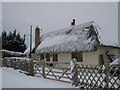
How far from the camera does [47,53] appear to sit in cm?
2570

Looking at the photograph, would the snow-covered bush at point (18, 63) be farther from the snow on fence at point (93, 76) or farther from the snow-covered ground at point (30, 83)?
the snow-covered ground at point (30, 83)

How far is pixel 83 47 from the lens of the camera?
774 inches

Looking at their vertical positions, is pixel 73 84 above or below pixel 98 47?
below

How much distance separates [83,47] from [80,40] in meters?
1.84

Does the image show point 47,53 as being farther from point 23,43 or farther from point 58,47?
point 23,43

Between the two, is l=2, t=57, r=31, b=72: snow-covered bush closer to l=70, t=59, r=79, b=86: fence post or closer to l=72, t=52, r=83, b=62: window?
l=70, t=59, r=79, b=86: fence post

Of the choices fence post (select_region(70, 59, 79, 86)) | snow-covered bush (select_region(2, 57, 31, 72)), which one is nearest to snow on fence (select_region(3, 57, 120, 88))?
fence post (select_region(70, 59, 79, 86))

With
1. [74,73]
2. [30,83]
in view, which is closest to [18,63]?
[30,83]

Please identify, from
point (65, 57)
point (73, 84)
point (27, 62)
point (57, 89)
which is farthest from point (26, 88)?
point (65, 57)

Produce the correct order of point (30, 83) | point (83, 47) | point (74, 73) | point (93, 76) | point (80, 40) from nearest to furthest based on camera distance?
1. point (93, 76)
2. point (74, 73)
3. point (30, 83)
4. point (83, 47)
5. point (80, 40)

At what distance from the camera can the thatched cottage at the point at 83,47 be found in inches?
755

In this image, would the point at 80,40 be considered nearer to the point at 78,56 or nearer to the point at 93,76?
the point at 78,56

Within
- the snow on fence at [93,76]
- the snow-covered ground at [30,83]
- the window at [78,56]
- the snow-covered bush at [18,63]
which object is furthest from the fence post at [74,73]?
the window at [78,56]

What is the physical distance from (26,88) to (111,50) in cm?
1458
